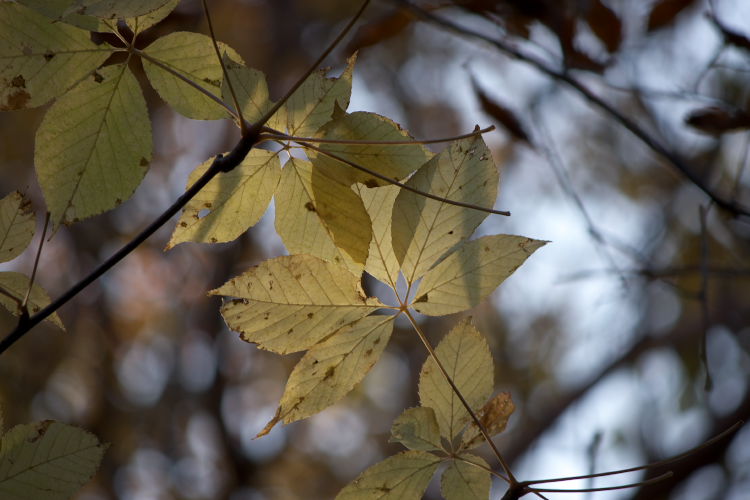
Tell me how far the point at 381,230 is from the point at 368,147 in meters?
0.10

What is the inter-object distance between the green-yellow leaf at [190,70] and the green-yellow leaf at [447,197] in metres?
0.17

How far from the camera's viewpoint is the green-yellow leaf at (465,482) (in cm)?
53

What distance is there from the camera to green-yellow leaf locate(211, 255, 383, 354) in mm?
524

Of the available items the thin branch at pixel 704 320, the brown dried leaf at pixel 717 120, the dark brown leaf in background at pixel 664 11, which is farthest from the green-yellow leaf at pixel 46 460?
the dark brown leaf in background at pixel 664 11

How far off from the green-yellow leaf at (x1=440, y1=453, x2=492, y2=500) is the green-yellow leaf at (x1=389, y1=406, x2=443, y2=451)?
0.02 metres

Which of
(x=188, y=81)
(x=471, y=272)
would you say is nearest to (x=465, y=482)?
(x=471, y=272)

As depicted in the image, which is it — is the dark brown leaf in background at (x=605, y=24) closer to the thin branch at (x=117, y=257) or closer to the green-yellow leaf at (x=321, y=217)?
the green-yellow leaf at (x=321, y=217)

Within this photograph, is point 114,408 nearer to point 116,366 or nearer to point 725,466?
point 116,366

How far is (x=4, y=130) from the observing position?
4.07 m

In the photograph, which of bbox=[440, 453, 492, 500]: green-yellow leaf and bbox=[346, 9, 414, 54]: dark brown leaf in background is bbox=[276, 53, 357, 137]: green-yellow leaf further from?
bbox=[346, 9, 414, 54]: dark brown leaf in background

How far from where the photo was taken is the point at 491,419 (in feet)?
1.90

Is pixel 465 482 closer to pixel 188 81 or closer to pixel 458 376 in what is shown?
pixel 458 376

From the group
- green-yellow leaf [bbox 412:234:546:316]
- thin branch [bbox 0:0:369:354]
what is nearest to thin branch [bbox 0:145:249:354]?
thin branch [bbox 0:0:369:354]

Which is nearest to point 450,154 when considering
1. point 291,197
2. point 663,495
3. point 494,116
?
point 291,197
